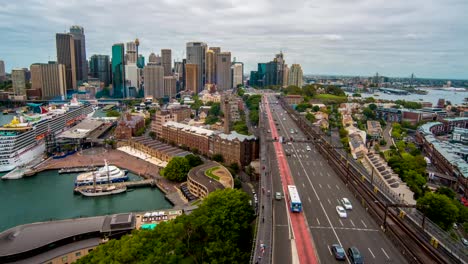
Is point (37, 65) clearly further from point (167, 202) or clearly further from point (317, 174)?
point (317, 174)

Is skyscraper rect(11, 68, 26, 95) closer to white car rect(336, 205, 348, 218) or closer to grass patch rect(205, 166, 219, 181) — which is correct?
grass patch rect(205, 166, 219, 181)

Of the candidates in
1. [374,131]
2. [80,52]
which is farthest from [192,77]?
[374,131]

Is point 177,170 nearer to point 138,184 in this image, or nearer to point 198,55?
point 138,184

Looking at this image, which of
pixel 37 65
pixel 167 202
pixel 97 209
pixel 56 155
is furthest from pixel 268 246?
pixel 37 65

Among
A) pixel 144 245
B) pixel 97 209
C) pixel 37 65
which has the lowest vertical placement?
pixel 97 209

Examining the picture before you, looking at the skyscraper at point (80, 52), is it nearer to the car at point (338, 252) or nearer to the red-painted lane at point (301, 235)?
the red-painted lane at point (301, 235)

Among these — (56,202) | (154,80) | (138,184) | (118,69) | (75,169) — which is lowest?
(56,202)

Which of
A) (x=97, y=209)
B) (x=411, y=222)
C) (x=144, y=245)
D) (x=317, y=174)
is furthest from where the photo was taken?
(x=97, y=209)

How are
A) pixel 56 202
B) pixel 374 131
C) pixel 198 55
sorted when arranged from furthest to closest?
1. pixel 198 55
2. pixel 374 131
3. pixel 56 202
